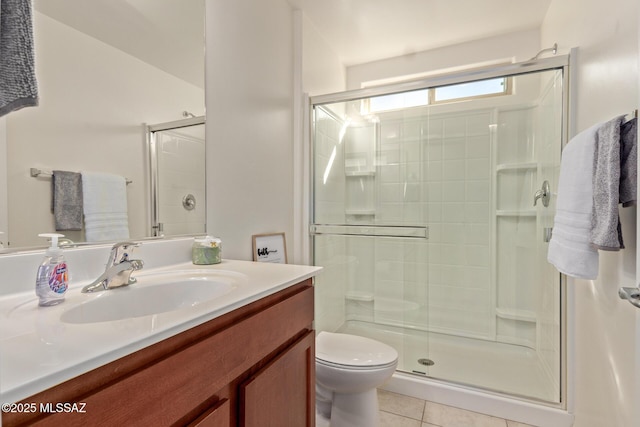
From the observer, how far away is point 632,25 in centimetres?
92

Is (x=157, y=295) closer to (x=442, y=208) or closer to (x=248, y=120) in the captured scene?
(x=248, y=120)

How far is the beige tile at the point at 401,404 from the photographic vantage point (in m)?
1.65

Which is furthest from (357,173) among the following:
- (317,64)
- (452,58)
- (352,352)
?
(352,352)

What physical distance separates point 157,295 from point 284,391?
0.47 meters

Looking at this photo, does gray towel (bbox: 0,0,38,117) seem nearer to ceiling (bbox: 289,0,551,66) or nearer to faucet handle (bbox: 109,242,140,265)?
faucet handle (bbox: 109,242,140,265)

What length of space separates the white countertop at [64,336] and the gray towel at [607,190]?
3.33 ft

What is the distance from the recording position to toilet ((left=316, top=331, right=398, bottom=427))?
1.35 meters

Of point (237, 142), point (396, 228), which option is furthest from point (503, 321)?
point (237, 142)

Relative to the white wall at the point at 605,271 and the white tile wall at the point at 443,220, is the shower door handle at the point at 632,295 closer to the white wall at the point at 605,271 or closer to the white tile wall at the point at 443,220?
the white wall at the point at 605,271

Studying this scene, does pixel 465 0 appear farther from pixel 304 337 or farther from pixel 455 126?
Answer: pixel 304 337

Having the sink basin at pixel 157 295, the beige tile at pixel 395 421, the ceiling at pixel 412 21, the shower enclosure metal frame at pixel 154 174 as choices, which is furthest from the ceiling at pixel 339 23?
the beige tile at pixel 395 421

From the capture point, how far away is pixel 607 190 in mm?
928

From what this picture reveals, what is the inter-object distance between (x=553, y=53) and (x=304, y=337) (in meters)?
2.26

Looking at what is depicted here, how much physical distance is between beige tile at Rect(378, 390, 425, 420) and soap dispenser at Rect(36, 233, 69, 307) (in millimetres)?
1647
